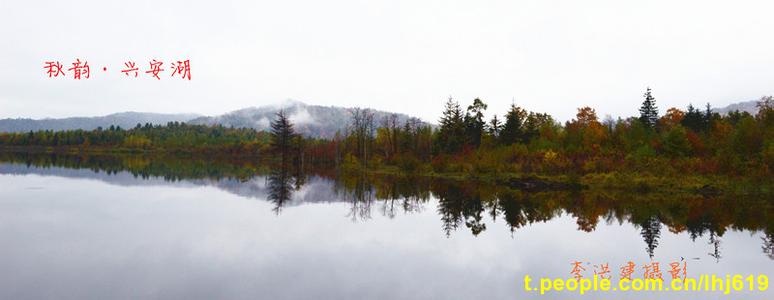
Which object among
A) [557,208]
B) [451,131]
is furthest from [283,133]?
[557,208]

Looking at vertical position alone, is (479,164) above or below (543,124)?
below

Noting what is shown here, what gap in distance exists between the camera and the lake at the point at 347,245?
12.1m

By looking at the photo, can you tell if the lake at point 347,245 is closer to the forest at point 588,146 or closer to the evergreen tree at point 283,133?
the forest at point 588,146

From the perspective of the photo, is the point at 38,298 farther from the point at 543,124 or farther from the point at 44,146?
the point at 44,146

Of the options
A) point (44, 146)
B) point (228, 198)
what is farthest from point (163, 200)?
point (44, 146)

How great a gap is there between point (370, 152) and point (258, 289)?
84159 millimetres

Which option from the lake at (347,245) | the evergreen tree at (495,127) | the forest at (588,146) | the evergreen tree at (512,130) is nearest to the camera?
the lake at (347,245)

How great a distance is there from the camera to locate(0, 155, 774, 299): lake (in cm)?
1206

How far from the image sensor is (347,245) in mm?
17453

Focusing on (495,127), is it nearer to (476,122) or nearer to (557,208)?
(476,122)

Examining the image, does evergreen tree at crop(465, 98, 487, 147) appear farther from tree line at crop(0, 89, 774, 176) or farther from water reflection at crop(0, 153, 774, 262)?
water reflection at crop(0, 153, 774, 262)

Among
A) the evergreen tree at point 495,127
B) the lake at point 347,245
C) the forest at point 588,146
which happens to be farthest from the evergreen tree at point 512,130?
the lake at point 347,245

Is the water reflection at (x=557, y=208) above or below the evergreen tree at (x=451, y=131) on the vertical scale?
below

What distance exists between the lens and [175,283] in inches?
474
